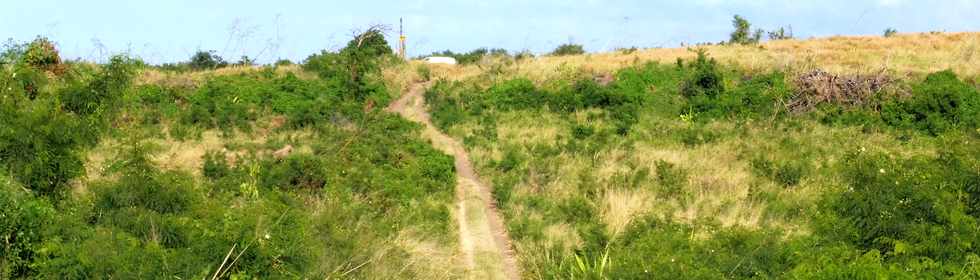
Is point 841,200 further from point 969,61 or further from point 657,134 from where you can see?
point 969,61

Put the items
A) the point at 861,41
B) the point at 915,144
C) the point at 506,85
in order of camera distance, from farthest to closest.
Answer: the point at 861,41
the point at 506,85
the point at 915,144

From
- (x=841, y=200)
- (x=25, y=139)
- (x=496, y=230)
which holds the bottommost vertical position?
(x=496, y=230)

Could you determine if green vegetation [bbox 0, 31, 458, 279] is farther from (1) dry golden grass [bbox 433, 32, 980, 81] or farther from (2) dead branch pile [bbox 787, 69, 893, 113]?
(2) dead branch pile [bbox 787, 69, 893, 113]

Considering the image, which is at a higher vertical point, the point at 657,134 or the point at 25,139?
the point at 25,139

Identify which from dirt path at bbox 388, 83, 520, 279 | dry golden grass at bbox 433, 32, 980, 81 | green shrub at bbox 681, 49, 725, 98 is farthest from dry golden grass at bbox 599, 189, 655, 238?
dry golden grass at bbox 433, 32, 980, 81

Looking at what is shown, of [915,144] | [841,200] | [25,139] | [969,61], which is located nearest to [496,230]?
[841,200]

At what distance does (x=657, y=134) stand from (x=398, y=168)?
5700mm

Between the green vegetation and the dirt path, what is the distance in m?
0.28

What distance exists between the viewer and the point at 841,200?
10.1 meters

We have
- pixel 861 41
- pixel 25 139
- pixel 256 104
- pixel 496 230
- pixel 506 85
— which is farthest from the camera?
pixel 861 41

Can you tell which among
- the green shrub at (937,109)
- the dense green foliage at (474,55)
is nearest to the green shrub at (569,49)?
the dense green foliage at (474,55)

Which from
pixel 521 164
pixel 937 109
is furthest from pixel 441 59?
pixel 937 109

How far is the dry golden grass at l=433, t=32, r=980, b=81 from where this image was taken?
2233cm

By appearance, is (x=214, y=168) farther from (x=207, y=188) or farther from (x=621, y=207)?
(x=621, y=207)
